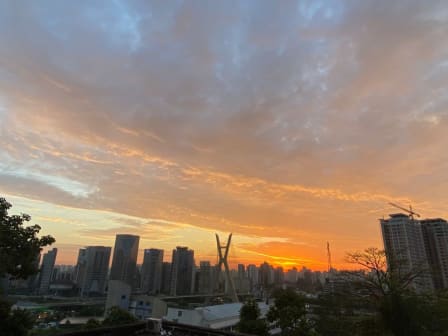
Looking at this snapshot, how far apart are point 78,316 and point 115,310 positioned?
4065 cm

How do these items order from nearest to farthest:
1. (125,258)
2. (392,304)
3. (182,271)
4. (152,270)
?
(392,304) < (125,258) < (182,271) < (152,270)

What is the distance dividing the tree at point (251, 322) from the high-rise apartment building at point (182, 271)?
5934cm

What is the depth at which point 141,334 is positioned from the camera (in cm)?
721

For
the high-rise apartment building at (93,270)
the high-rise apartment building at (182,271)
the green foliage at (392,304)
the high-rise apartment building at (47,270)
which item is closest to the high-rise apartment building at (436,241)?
the green foliage at (392,304)

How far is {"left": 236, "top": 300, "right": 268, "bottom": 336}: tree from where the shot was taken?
18266 mm

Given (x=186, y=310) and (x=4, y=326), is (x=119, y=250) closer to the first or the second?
(x=186, y=310)

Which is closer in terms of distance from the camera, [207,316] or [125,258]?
[207,316]

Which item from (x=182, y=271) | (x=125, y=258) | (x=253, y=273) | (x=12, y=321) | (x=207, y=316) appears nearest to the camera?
(x=12, y=321)

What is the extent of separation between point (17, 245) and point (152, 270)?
7922 cm

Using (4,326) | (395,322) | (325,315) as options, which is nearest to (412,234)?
(325,315)

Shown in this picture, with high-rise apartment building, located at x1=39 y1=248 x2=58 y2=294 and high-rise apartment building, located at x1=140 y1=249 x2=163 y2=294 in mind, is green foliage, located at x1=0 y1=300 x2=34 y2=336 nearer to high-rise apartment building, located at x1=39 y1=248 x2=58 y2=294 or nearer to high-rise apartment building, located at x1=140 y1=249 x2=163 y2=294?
high-rise apartment building, located at x1=140 y1=249 x2=163 y2=294

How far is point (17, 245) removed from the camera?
24.2ft

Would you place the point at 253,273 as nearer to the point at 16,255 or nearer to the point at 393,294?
the point at 393,294

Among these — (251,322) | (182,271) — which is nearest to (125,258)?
(182,271)
